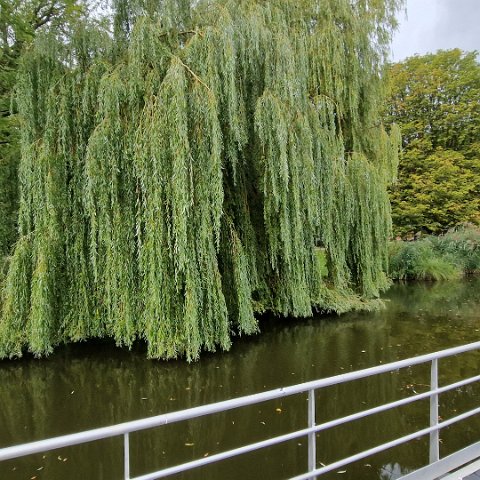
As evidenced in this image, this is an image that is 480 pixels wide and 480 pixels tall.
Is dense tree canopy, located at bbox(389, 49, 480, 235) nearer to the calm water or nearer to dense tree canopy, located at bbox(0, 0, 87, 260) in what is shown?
the calm water

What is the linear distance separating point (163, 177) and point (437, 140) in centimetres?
1916

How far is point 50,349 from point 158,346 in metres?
1.58

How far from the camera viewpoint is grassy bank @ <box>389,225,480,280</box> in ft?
56.2

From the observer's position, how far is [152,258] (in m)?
6.01

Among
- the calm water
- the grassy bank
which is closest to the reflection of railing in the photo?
the calm water

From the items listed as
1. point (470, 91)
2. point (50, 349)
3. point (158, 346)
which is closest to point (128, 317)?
point (158, 346)

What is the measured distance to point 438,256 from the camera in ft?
58.8

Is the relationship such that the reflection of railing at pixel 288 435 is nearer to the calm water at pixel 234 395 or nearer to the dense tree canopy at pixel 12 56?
the calm water at pixel 234 395

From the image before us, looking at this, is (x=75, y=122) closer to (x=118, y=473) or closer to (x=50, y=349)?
(x=50, y=349)

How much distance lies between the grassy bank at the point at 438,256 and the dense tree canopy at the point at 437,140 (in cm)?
145

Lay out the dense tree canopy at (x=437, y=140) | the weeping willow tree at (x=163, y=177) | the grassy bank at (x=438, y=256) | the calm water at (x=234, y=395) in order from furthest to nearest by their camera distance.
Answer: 1. the dense tree canopy at (x=437, y=140)
2. the grassy bank at (x=438, y=256)
3. the weeping willow tree at (x=163, y=177)
4. the calm water at (x=234, y=395)

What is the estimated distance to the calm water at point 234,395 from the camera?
3805 mm

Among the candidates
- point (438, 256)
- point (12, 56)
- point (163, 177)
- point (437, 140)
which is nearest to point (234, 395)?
point (163, 177)

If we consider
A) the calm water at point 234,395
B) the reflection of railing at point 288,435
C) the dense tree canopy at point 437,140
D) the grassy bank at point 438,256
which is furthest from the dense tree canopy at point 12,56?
the dense tree canopy at point 437,140
